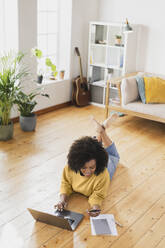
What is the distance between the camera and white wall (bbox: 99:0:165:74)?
5.01 meters

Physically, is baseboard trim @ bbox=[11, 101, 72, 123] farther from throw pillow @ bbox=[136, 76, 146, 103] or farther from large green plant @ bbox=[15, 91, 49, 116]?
throw pillow @ bbox=[136, 76, 146, 103]

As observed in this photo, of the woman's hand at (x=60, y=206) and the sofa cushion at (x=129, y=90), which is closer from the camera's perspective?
the woman's hand at (x=60, y=206)

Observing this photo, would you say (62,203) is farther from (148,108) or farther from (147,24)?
(147,24)

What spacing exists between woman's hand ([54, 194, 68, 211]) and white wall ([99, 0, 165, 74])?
3.12 metres

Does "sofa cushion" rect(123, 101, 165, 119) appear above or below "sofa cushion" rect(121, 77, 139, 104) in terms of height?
below

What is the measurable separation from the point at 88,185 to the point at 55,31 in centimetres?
323

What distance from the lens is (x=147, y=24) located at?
512 cm

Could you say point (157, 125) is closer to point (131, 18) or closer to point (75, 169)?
point (131, 18)

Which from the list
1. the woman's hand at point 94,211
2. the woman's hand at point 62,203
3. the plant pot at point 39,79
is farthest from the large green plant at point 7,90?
the woman's hand at point 94,211

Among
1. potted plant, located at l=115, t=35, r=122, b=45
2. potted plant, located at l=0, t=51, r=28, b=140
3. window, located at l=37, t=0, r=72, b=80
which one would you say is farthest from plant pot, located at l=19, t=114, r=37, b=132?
potted plant, located at l=115, t=35, r=122, b=45

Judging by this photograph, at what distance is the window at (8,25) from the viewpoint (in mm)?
4223

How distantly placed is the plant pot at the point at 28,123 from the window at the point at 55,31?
3.81 ft

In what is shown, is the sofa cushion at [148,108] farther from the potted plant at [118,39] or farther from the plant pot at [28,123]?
the plant pot at [28,123]

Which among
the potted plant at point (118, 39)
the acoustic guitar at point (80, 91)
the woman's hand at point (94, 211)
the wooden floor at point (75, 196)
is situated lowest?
the wooden floor at point (75, 196)
